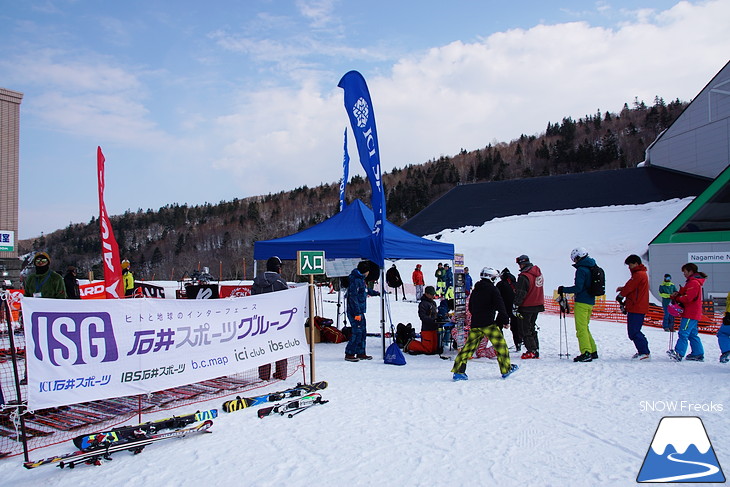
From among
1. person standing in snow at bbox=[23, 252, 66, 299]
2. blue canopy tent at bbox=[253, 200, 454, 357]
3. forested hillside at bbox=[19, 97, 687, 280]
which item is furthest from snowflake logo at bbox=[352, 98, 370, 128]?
forested hillside at bbox=[19, 97, 687, 280]

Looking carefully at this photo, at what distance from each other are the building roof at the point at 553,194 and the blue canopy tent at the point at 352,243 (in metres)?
25.2

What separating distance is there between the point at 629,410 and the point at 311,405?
3.51 meters

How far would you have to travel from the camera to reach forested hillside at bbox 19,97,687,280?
6291 centimetres

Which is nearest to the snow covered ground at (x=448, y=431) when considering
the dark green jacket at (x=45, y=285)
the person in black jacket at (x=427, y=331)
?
the person in black jacket at (x=427, y=331)

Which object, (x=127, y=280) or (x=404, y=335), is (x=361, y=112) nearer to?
(x=404, y=335)

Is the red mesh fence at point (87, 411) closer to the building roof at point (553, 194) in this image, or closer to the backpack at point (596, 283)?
the backpack at point (596, 283)

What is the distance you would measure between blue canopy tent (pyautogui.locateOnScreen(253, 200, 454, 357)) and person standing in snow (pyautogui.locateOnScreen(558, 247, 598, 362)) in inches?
→ 111

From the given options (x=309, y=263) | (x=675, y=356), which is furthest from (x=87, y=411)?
(x=675, y=356)

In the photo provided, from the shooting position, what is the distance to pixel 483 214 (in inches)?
1405

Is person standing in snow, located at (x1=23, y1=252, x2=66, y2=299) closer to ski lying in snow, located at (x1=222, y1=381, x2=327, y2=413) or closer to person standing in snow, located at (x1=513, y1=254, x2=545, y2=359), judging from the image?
ski lying in snow, located at (x1=222, y1=381, x2=327, y2=413)

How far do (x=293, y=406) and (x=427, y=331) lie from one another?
384 cm

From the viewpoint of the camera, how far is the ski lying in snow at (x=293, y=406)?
5.00 m

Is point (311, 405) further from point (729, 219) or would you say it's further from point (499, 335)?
point (729, 219)

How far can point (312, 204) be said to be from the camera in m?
91.1
